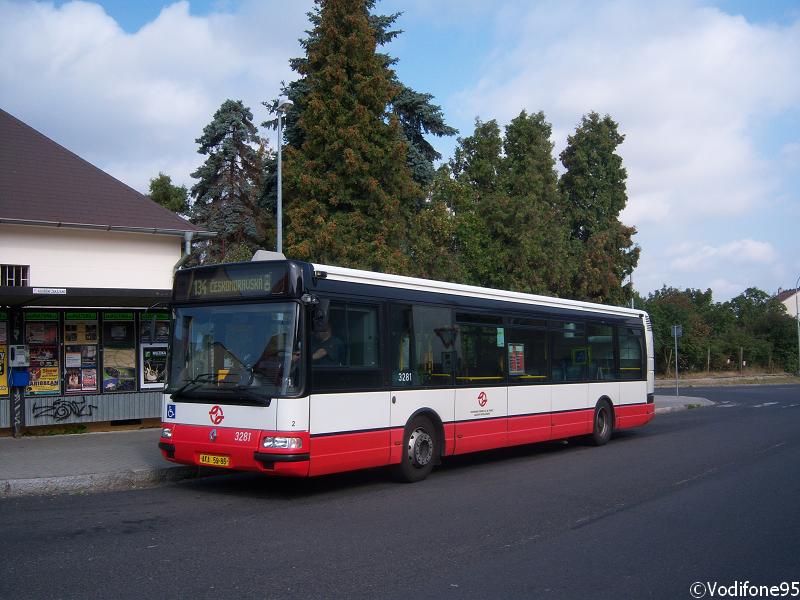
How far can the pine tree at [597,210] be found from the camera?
4575cm

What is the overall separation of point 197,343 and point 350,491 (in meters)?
2.92

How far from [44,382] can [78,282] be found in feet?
14.9

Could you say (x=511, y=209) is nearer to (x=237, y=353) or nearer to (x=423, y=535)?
(x=237, y=353)

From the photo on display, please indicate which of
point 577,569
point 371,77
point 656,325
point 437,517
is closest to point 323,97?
point 371,77

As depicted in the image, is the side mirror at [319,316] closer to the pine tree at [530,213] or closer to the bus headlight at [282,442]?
the bus headlight at [282,442]

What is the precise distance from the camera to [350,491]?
429 inches

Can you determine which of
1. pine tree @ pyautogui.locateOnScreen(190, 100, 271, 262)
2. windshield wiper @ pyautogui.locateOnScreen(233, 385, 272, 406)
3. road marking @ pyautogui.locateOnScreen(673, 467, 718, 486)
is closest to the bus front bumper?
windshield wiper @ pyautogui.locateOnScreen(233, 385, 272, 406)

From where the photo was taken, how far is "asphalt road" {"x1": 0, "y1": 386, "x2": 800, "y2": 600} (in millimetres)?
6211

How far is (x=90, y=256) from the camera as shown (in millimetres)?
19906

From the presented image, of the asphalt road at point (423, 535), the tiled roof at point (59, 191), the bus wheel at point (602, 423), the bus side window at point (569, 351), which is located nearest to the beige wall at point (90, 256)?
the tiled roof at point (59, 191)

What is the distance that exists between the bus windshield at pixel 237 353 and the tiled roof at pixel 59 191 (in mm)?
10134

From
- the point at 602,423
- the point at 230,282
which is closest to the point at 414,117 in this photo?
the point at 602,423

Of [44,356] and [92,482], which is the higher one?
[44,356]

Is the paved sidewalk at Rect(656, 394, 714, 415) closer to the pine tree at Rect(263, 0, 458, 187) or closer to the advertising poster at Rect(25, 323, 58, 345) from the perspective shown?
the pine tree at Rect(263, 0, 458, 187)
